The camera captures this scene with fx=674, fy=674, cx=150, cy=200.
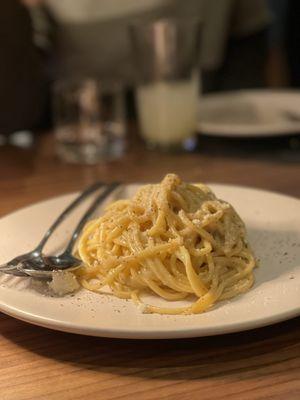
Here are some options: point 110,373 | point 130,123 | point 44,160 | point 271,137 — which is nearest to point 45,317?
point 110,373

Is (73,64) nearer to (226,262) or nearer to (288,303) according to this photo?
(226,262)

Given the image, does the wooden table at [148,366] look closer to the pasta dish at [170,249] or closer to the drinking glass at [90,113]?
the pasta dish at [170,249]

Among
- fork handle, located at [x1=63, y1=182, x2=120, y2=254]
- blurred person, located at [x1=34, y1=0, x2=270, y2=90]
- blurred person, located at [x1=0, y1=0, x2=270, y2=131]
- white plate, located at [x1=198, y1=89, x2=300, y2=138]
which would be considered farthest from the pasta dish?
blurred person, located at [x1=34, y1=0, x2=270, y2=90]

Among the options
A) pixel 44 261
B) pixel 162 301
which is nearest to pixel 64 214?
pixel 44 261

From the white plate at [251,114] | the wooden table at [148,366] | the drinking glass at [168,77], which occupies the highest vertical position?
the drinking glass at [168,77]

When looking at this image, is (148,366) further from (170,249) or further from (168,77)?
(168,77)

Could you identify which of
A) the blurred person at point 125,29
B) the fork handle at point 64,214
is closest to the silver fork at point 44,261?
the fork handle at point 64,214

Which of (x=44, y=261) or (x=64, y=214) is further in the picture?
(x=64, y=214)
